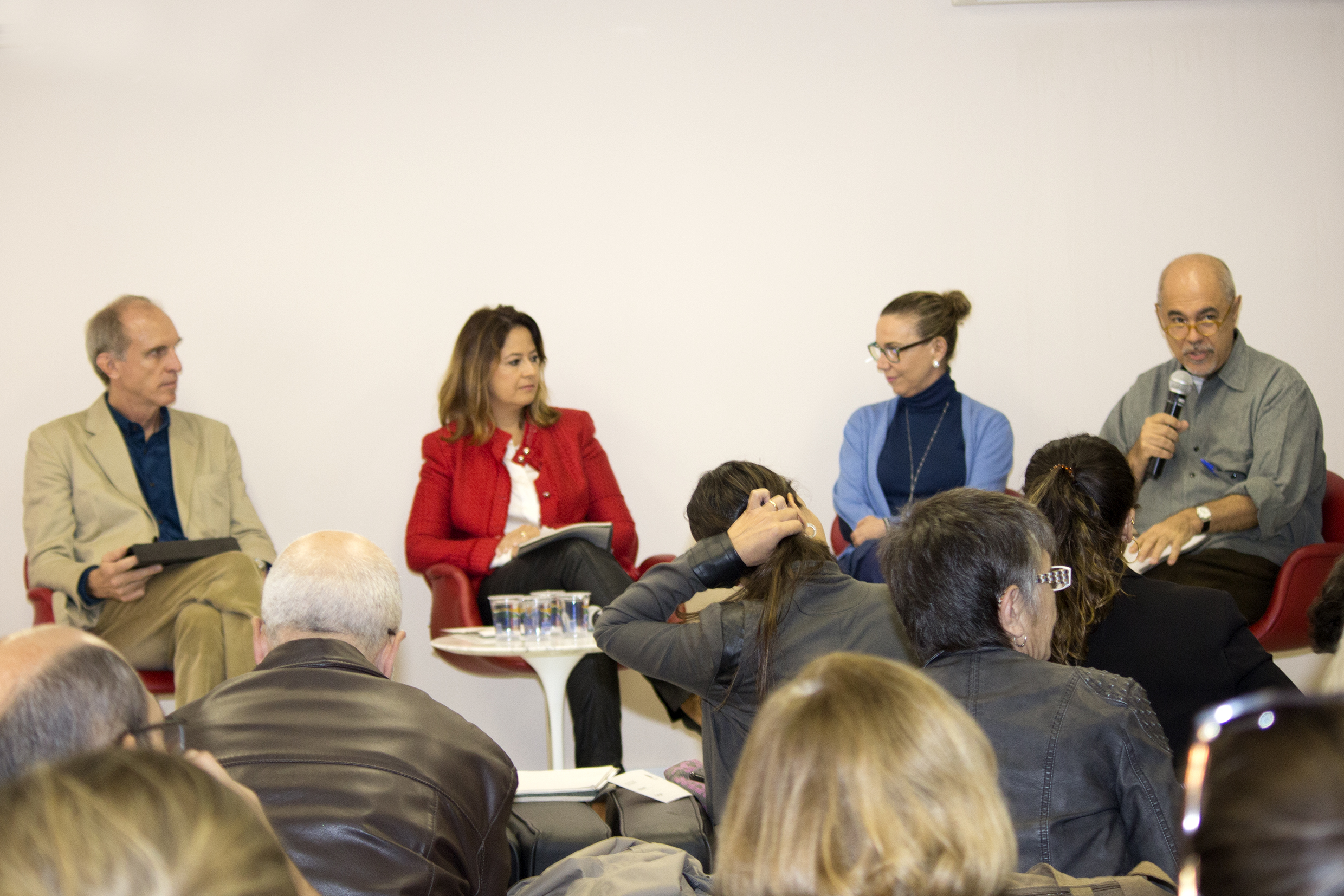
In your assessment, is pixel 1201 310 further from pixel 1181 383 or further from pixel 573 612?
pixel 573 612

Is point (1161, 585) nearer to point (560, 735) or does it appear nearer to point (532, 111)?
point (560, 735)

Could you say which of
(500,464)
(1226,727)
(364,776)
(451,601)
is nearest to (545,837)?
(364,776)

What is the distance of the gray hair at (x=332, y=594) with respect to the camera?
185cm

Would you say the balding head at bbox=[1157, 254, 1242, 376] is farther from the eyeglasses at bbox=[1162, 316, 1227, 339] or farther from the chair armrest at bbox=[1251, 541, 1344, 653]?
the chair armrest at bbox=[1251, 541, 1344, 653]

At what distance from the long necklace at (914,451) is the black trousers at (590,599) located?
3.79 ft

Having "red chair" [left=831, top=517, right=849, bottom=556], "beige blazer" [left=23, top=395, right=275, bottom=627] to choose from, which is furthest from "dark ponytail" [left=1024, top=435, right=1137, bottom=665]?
"beige blazer" [left=23, top=395, right=275, bottom=627]

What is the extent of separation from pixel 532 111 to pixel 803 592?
9.77 ft

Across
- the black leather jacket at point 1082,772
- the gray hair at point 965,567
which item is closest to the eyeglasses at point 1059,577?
the gray hair at point 965,567

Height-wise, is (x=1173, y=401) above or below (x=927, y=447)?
above

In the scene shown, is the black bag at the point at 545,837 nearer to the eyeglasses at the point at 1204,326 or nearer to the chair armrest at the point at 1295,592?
the chair armrest at the point at 1295,592

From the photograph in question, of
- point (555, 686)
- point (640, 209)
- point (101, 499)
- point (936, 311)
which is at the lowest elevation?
point (555, 686)

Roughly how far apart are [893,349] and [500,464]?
1501 mm

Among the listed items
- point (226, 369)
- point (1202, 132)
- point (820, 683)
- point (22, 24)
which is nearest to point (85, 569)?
point (226, 369)

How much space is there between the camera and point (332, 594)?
1855 mm
